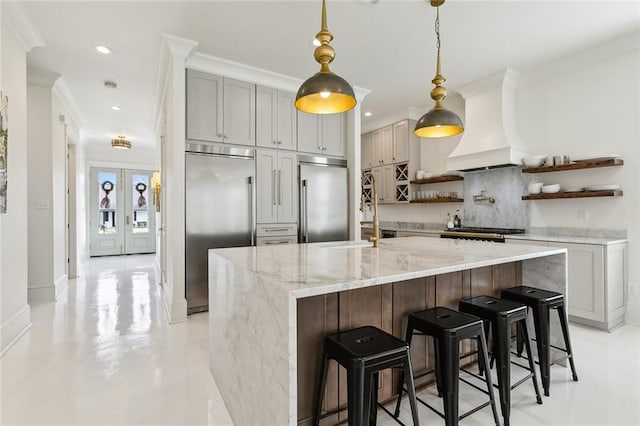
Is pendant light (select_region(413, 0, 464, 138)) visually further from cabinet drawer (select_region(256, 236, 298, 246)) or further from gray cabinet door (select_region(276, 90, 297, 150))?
cabinet drawer (select_region(256, 236, 298, 246))

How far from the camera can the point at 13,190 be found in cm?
291

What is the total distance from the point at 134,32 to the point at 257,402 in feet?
11.4

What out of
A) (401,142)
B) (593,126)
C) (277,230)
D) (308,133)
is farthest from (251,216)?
(593,126)

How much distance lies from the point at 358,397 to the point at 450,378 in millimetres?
558

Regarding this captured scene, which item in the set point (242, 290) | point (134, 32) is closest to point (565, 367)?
point (242, 290)

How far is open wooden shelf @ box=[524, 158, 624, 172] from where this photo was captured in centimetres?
338

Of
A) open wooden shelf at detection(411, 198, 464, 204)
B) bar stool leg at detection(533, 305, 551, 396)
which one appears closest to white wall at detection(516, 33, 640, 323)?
open wooden shelf at detection(411, 198, 464, 204)

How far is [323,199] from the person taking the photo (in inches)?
177

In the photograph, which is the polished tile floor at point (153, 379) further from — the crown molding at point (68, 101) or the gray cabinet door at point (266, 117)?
the crown molding at point (68, 101)

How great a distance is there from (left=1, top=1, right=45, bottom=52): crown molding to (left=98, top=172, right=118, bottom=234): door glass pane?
6.07 m

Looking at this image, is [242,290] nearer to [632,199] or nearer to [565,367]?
[565,367]

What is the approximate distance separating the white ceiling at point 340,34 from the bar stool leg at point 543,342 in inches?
99.3

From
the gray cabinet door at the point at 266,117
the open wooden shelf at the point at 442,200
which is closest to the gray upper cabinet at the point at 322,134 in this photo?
the gray cabinet door at the point at 266,117

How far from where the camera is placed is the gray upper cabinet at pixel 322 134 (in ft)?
14.4
